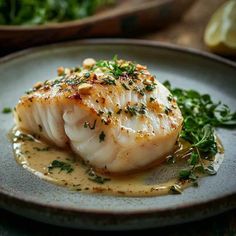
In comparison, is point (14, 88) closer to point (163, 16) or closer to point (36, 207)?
point (36, 207)

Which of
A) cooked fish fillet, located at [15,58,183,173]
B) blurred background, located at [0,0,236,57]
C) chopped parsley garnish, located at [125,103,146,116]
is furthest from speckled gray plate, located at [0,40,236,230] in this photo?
chopped parsley garnish, located at [125,103,146,116]

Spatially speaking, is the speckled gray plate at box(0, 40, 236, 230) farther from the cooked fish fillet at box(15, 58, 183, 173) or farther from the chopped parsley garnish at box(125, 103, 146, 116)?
the chopped parsley garnish at box(125, 103, 146, 116)

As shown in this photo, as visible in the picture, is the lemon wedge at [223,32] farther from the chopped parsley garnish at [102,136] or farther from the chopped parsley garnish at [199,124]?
the chopped parsley garnish at [102,136]

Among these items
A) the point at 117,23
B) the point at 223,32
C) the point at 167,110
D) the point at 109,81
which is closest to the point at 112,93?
the point at 109,81

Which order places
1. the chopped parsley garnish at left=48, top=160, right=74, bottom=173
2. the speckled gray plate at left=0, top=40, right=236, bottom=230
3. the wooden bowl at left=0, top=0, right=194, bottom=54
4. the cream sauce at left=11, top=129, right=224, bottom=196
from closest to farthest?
1. the speckled gray plate at left=0, top=40, right=236, bottom=230
2. the cream sauce at left=11, top=129, right=224, bottom=196
3. the chopped parsley garnish at left=48, top=160, right=74, bottom=173
4. the wooden bowl at left=0, top=0, right=194, bottom=54

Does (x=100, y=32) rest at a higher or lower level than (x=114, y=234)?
higher

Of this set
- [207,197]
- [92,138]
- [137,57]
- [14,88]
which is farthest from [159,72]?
[207,197]

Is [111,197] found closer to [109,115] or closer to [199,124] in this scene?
[109,115]

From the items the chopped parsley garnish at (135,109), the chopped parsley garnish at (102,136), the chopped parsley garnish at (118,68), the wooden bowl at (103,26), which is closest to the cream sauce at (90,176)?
the chopped parsley garnish at (102,136)
